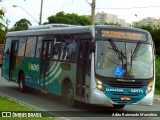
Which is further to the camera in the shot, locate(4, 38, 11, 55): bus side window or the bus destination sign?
locate(4, 38, 11, 55): bus side window

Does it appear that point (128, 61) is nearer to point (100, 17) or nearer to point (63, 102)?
point (63, 102)

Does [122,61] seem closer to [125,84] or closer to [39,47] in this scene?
[125,84]

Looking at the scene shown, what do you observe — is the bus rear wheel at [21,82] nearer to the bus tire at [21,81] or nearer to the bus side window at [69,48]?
the bus tire at [21,81]

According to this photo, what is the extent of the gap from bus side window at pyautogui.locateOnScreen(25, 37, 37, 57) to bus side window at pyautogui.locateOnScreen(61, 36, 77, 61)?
338cm

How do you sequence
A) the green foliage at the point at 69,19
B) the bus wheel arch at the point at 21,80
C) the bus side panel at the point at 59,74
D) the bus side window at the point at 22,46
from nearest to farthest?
the bus side panel at the point at 59,74 → the bus wheel arch at the point at 21,80 → the bus side window at the point at 22,46 → the green foliage at the point at 69,19

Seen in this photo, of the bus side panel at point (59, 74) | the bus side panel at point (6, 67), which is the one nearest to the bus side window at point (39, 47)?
the bus side panel at point (59, 74)

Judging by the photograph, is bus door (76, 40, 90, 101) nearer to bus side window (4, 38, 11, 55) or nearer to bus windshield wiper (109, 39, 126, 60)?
bus windshield wiper (109, 39, 126, 60)

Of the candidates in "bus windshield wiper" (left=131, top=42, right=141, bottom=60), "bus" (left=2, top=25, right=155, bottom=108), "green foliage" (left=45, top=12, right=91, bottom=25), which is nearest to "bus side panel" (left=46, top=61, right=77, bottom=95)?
"bus" (left=2, top=25, right=155, bottom=108)

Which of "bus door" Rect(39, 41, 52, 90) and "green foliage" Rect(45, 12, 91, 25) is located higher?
"green foliage" Rect(45, 12, 91, 25)

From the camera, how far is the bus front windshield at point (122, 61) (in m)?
14.1

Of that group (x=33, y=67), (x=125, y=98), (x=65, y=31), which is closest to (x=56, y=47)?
(x=65, y=31)

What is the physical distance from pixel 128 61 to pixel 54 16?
8093 cm

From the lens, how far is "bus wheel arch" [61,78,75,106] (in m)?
15.6

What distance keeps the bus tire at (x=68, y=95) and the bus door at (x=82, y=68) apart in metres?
0.66
